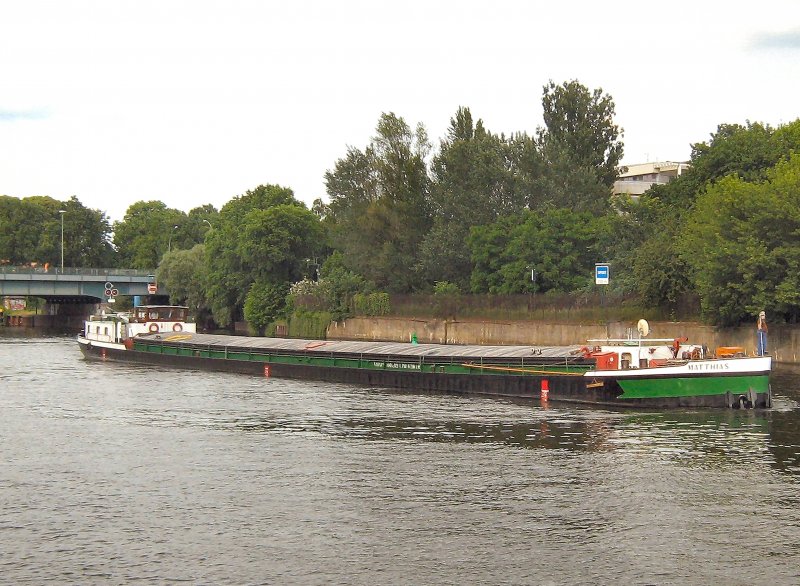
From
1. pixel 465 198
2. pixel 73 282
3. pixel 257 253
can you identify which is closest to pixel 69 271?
pixel 73 282

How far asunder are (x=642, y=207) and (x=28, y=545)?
72.1 metres

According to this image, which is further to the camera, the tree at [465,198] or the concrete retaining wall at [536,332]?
the tree at [465,198]

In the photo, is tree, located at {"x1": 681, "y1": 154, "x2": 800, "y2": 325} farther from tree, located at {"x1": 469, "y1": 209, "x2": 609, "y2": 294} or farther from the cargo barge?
tree, located at {"x1": 469, "y1": 209, "x2": 609, "y2": 294}

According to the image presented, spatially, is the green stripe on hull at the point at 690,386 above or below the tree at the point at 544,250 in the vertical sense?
below

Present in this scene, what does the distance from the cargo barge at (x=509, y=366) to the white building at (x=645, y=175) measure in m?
97.4

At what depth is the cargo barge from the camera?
139ft

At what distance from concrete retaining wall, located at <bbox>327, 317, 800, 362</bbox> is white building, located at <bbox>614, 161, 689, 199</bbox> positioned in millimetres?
66220

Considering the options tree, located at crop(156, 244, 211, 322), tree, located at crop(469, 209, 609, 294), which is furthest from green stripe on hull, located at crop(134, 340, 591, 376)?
tree, located at crop(156, 244, 211, 322)

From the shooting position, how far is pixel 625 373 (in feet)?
143

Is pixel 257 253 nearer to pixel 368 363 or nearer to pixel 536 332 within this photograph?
pixel 536 332

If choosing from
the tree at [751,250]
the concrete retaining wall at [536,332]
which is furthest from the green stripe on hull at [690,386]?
the tree at [751,250]

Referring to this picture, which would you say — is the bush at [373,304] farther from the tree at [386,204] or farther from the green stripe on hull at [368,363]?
the green stripe on hull at [368,363]

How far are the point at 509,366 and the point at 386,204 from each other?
189 feet

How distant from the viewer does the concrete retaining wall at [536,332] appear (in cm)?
6681
